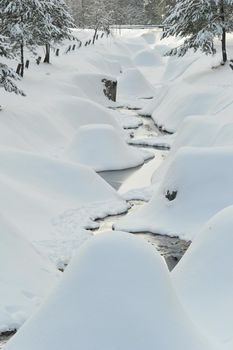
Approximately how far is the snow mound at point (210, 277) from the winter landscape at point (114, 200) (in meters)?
0.02

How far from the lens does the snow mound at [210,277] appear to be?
644 cm

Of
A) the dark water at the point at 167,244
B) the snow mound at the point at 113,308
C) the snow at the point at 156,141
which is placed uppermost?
the snow mound at the point at 113,308

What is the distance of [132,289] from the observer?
16.3 ft

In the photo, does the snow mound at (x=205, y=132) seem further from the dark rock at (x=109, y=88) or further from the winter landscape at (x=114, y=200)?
the dark rock at (x=109, y=88)

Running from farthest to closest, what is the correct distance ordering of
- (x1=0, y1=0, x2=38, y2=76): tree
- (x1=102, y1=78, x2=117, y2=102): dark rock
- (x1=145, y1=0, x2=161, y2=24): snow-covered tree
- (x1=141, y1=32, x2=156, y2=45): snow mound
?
(x1=145, y1=0, x2=161, y2=24): snow-covered tree
(x1=141, y1=32, x2=156, y2=45): snow mound
(x1=102, y1=78, x2=117, y2=102): dark rock
(x1=0, y1=0, x2=38, y2=76): tree

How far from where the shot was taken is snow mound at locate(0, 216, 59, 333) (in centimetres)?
813

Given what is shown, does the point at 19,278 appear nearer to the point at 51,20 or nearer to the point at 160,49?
the point at 51,20

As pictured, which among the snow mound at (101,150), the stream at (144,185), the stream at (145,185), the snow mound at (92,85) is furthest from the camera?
the snow mound at (92,85)

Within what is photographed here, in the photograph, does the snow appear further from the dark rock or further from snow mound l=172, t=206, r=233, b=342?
snow mound l=172, t=206, r=233, b=342

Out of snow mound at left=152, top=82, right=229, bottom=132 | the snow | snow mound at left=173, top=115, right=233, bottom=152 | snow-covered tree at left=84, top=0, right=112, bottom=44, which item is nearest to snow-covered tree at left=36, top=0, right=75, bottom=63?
snow mound at left=152, top=82, right=229, bottom=132

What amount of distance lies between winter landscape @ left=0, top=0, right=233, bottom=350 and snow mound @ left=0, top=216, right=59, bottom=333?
23 millimetres

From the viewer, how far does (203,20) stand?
2866cm

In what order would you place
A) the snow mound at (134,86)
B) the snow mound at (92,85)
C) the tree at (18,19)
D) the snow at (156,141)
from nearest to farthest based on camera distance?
the tree at (18,19), the snow at (156,141), the snow mound at (92,85), the snow mound at (134,86)

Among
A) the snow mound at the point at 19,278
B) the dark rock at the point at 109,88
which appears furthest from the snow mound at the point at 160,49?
the snow mound at the point at 19,278
